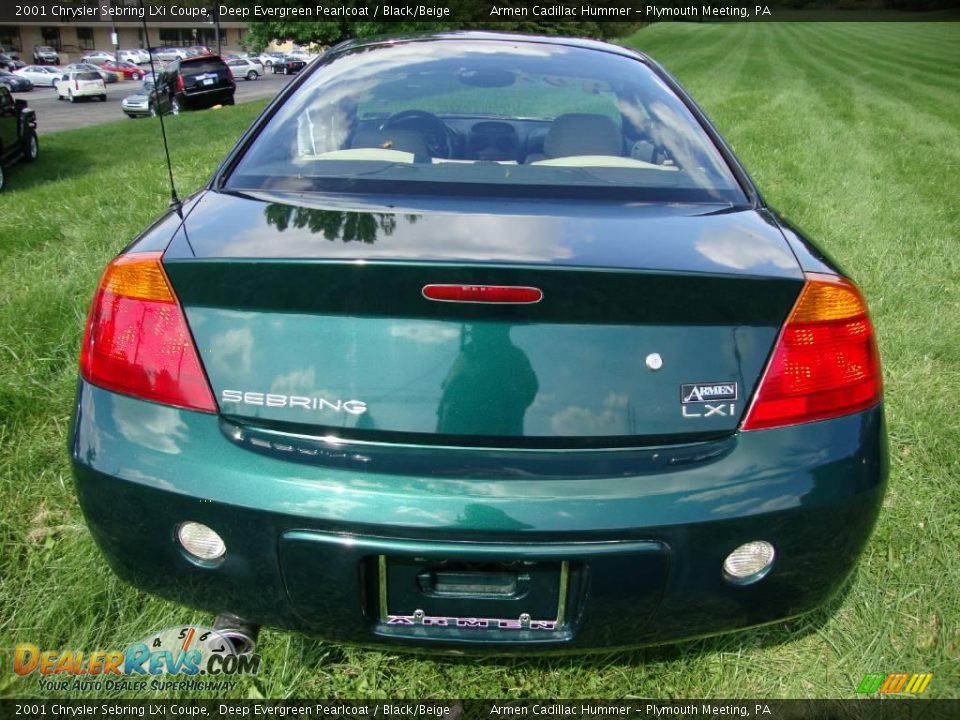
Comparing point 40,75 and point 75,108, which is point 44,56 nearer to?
point 40,75

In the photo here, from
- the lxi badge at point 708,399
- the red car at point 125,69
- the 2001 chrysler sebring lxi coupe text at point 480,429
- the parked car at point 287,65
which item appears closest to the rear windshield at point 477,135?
the 2001 chrysler sebring lxi coupe text at point 480,429

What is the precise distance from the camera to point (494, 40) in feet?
9.48

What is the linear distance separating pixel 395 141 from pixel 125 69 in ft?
175

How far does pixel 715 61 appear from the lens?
30.1 metres

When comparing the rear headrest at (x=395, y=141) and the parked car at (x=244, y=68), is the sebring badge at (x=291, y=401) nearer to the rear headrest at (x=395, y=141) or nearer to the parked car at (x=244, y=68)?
the rear headrest at (x=395, y=141)

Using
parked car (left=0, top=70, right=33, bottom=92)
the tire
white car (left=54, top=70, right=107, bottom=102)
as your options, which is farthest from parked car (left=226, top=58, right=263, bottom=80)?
the tire

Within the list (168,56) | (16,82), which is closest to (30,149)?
(168,56)

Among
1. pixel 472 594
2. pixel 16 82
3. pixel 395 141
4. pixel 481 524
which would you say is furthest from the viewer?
pixel 16 82

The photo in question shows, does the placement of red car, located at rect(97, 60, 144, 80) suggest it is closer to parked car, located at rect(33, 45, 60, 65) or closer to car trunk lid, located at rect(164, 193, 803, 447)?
parked car, located at rect(33, 45, 60, 65)

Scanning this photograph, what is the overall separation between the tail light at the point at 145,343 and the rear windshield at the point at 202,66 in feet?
70.7

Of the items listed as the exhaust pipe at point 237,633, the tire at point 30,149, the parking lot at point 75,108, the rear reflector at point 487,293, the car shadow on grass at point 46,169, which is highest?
the rear reflector at point 487,293

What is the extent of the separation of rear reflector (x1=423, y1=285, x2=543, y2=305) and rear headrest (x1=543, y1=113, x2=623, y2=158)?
1134 millimetres

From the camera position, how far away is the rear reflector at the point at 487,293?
1.38 m

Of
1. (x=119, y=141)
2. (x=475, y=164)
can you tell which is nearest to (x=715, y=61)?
(x=119, y=141)
